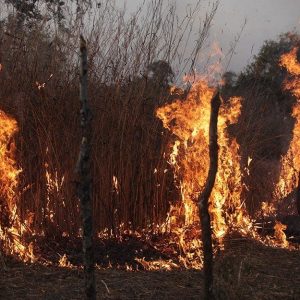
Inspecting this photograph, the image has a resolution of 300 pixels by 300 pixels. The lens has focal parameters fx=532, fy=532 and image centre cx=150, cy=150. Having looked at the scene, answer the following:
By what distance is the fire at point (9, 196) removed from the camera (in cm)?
441

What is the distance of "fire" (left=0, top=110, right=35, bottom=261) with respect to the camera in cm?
441

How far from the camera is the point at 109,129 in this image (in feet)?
16.7

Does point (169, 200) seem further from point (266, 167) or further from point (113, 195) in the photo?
point (266, 167)

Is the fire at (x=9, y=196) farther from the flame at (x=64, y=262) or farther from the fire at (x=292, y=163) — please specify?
the fire at (x=292, y=163)

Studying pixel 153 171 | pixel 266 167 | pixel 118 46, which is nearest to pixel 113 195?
pixel 153 171

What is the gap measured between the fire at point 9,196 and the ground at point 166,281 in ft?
0.72

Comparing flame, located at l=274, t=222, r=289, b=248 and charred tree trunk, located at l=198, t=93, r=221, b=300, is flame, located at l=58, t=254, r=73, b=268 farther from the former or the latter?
flame, located at l=274, t=222, r=289, b=248

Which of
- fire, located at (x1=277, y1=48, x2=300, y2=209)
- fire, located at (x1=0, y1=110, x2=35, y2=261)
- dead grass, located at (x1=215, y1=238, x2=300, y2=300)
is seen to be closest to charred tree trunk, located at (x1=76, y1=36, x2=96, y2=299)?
dead grass, located at (x1=215, y1=238, x2=300, y2=300)

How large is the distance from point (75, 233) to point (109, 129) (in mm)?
1026

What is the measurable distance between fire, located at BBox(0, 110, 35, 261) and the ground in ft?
0.72

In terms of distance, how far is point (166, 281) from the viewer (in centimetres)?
369

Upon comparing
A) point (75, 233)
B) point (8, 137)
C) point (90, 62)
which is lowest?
point (75, 233)

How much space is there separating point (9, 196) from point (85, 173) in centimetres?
231

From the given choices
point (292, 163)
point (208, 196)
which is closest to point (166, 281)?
point (208, 196)
